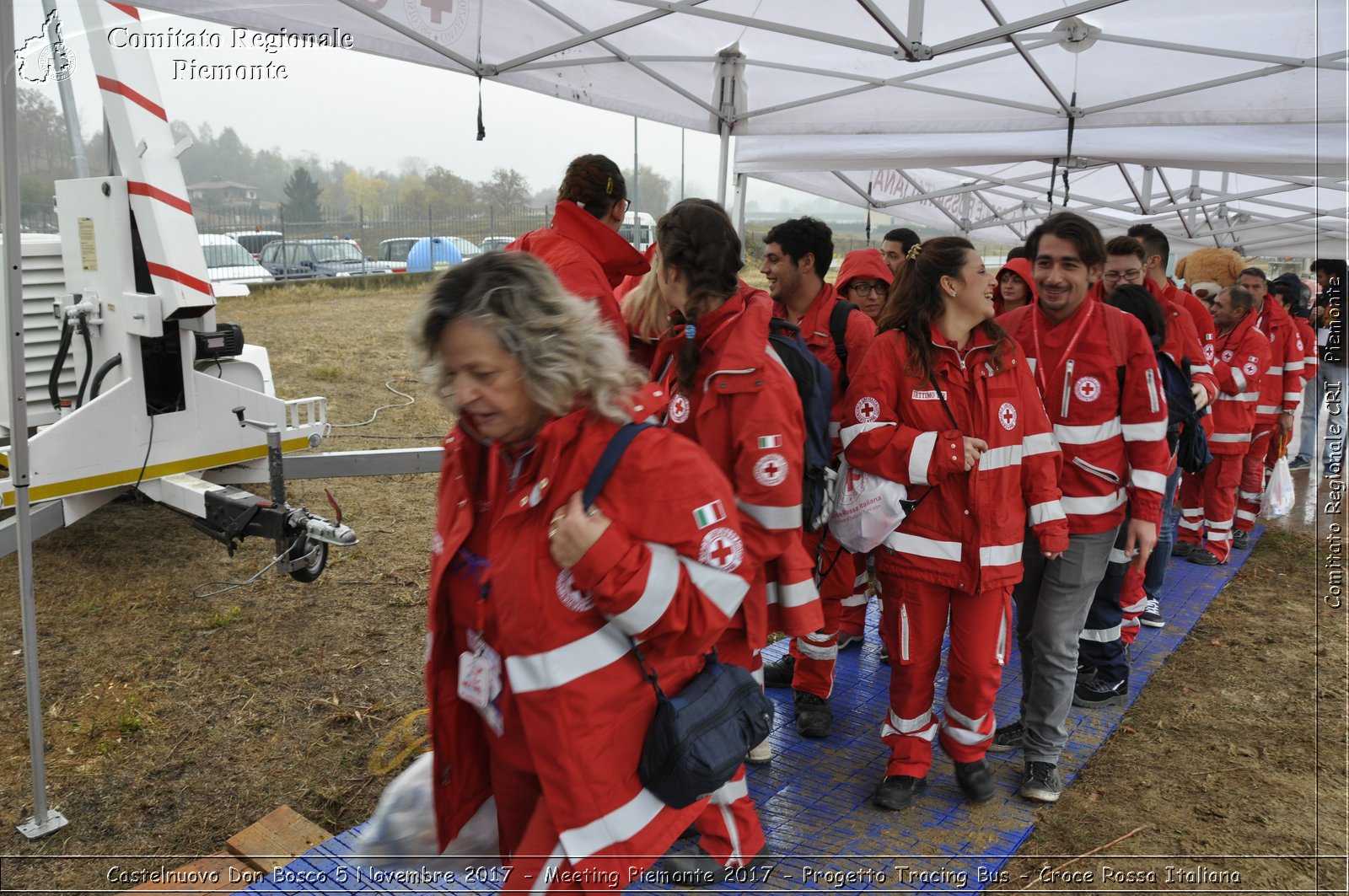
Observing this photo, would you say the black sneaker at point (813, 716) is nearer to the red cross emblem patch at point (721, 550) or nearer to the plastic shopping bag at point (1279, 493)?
the red cross emblem patch at point (721, 550)

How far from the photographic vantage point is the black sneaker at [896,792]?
3.45 metres

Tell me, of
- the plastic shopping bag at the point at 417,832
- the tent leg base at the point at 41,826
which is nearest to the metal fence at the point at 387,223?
the tent leg base at the point at 41,826

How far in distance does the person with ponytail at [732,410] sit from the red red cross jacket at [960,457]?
43cm

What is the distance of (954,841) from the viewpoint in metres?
3.29

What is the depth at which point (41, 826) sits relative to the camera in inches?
131

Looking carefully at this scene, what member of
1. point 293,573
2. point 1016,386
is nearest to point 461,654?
point 1016,386

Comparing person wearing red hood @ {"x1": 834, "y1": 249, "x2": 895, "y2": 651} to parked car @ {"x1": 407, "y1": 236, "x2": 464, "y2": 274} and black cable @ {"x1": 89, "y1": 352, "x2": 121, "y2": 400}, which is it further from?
parked car @ {"x1": 407, "y1": 236, "x2": 464, "y2": 274}

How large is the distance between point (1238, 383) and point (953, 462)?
486 centimetres

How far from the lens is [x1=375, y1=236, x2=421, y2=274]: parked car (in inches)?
956

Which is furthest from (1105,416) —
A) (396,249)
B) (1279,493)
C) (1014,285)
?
(396,249)

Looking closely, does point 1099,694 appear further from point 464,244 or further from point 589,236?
point 464,244

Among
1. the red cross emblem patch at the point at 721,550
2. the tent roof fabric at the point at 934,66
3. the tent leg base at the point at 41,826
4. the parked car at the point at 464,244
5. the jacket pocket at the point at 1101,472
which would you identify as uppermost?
the parked car at the point at 464,244

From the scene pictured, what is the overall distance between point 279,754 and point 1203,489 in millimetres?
6244

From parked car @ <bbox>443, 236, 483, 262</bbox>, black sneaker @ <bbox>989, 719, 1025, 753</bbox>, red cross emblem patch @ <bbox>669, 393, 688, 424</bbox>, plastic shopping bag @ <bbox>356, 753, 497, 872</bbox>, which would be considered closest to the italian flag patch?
plastic shopping bag @ <bbox>356, 753, 497, 872</bbox>
